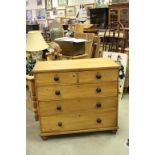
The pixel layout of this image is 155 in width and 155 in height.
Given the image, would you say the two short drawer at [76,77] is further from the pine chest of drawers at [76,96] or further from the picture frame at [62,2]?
the picture frame at [62,2]

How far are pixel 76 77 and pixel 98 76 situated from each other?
0.22 meters

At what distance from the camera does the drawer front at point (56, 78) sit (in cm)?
241

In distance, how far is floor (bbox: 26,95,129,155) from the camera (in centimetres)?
233

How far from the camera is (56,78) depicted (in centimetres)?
242

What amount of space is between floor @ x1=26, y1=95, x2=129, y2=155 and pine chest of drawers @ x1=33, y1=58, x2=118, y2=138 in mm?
85

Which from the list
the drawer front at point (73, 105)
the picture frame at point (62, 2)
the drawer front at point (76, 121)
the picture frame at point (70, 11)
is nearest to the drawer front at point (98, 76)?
the drawer front at point (73, 105)

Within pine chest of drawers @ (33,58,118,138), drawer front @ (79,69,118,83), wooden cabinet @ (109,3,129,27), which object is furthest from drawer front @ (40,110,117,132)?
wooden cabinet @ (109,3,129,27)

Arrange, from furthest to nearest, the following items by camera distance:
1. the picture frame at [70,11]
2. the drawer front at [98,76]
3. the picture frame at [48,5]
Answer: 1. the picture frame at [48,5]
2. the picture frame at [70,11]
3. the drawer front at [98,76]

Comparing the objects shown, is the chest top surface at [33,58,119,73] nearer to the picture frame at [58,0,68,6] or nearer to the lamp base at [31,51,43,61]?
the lamp base at [31,51,43,61]

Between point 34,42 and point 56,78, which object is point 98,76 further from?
point 34,42
